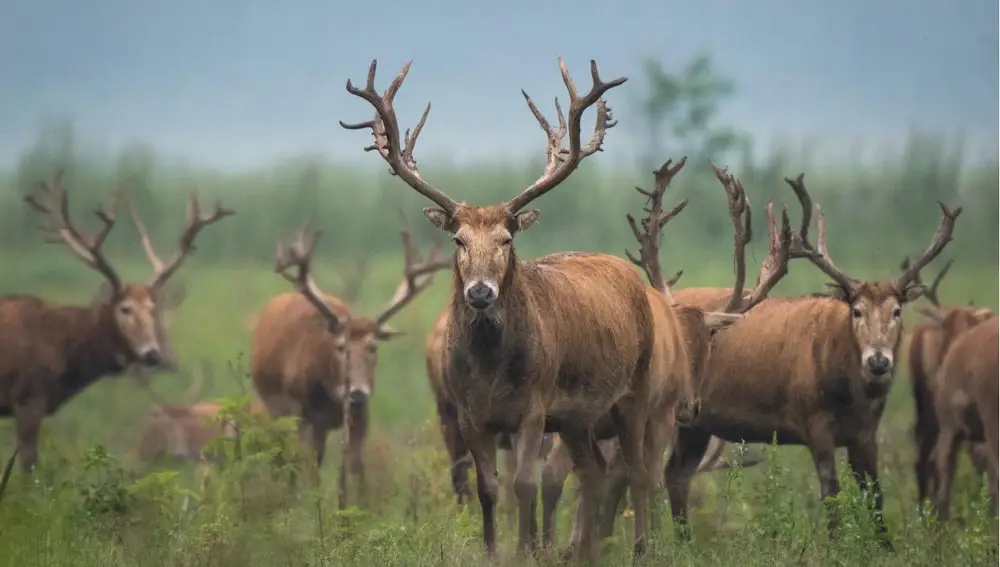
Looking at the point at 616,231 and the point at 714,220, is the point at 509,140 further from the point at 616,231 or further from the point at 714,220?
the point at 714,220

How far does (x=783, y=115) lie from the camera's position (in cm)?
3228

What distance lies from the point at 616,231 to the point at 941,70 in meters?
6.01

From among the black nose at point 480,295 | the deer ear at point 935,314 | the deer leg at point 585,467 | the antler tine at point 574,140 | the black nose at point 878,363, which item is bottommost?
the deer leg at point 585,467

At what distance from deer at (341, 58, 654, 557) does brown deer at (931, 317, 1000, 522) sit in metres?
3.36

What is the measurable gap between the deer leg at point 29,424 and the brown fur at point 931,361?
265 inches

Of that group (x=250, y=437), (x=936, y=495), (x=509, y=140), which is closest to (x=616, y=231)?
(x=509, y=140)

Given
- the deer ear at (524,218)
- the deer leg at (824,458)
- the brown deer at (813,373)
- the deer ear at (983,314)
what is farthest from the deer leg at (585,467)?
the deer ear at (983,314)

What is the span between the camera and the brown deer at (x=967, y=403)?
36.4 ft

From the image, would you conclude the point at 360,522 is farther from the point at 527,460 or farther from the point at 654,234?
the point at 654,234

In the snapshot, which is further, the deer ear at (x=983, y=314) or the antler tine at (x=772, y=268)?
the deer ear at (x=983, y=314)

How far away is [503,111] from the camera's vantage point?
93.5 ft

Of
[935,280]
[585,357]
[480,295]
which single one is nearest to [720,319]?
[585,357]

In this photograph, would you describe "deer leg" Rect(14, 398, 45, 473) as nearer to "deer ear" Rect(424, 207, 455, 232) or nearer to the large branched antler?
"deer ear" Rect(424, 207, 455, 232)

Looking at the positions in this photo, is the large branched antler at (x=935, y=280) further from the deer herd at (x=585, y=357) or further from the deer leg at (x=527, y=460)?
the deer leg at (x=527, y=460)
